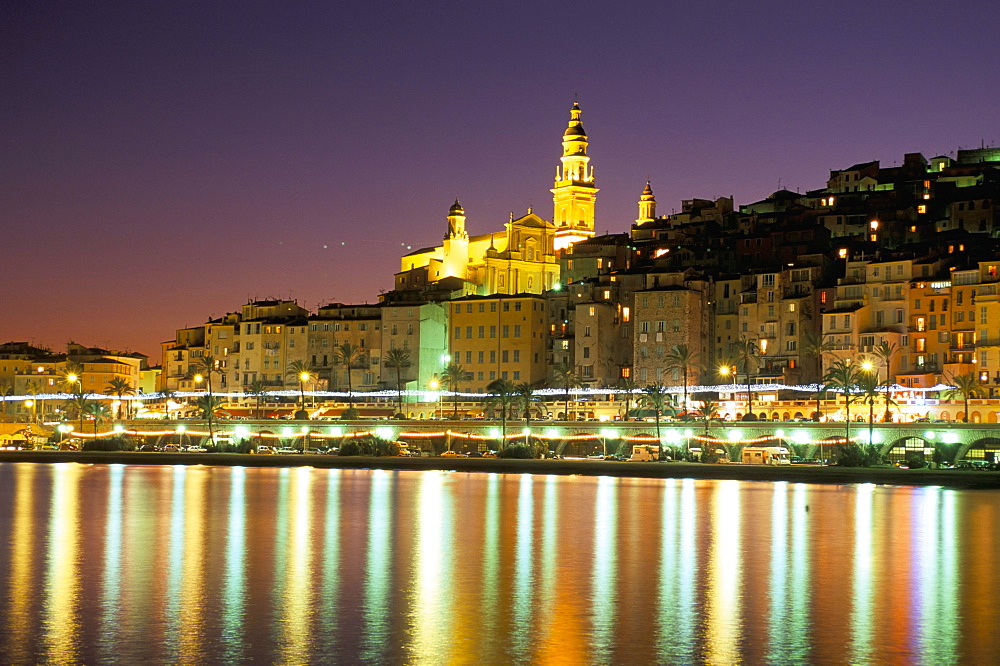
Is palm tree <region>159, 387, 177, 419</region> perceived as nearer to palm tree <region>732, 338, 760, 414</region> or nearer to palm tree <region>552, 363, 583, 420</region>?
palm tree <region>552, 363, 583, 420</region>

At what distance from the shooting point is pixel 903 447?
76.1m

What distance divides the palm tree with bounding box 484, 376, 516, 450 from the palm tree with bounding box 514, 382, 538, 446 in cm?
56

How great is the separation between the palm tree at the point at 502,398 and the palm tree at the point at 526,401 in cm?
56

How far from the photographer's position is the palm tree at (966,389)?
76000 millimetres

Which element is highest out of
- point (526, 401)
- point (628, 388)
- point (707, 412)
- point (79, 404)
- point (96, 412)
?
point (628, 388)

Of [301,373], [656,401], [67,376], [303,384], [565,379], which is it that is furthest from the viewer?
[67,376]

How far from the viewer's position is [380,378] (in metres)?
114

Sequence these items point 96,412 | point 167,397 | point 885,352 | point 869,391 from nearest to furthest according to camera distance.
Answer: point 869,391 < point 885,352 < point 96,412 < point 167,397

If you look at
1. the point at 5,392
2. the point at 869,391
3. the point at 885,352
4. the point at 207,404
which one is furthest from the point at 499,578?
the point at 5,392

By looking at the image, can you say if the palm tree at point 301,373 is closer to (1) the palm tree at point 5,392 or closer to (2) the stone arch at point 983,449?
(1) the palm tree at point 5,392

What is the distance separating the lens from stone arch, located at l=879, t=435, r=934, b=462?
243 ft

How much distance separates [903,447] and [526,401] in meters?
27.2

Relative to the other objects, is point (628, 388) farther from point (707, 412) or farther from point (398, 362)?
point (398, 362)

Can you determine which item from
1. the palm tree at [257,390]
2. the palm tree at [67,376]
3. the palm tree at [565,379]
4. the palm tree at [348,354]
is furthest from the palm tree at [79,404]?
the palm tree at [565,379]
